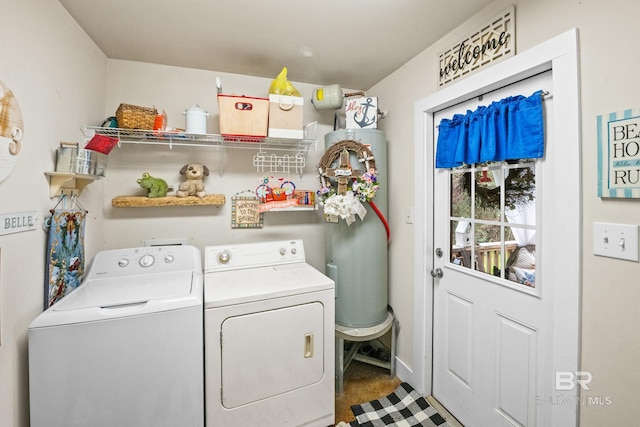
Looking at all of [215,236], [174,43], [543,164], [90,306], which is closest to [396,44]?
[543,164]

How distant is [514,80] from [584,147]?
0.48 m

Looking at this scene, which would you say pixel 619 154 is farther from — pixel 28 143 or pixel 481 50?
pixel 28 143

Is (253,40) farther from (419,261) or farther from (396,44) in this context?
(419,261)

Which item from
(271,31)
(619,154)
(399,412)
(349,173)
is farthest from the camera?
(349,173)

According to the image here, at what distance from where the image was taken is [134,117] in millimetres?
1680

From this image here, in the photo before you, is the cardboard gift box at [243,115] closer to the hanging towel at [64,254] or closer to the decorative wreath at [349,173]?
the decorative wreath at [349,173]

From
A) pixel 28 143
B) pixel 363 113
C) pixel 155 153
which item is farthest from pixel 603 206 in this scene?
pixel 155 153

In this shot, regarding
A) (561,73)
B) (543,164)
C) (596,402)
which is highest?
(561,73)

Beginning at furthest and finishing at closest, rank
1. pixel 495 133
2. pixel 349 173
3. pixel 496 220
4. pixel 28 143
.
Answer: pixel 349 173 < pixel 496 220 < pixel 495 133 < pixel 28 143

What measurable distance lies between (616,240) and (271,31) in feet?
6.15

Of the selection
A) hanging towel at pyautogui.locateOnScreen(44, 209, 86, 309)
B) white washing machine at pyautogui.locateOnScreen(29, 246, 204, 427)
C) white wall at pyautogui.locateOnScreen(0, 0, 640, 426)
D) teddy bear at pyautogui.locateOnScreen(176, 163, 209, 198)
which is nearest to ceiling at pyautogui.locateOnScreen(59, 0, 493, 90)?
white wall at pyautogui.locateOnScreen(0, 0, 640, 426)

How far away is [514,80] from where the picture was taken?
1303 millimetres

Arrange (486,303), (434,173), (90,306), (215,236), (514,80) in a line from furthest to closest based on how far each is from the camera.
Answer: (215,236), (434,173), (486,303), (514,80), (90,306)

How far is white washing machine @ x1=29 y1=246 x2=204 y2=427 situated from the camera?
43.3 inches
